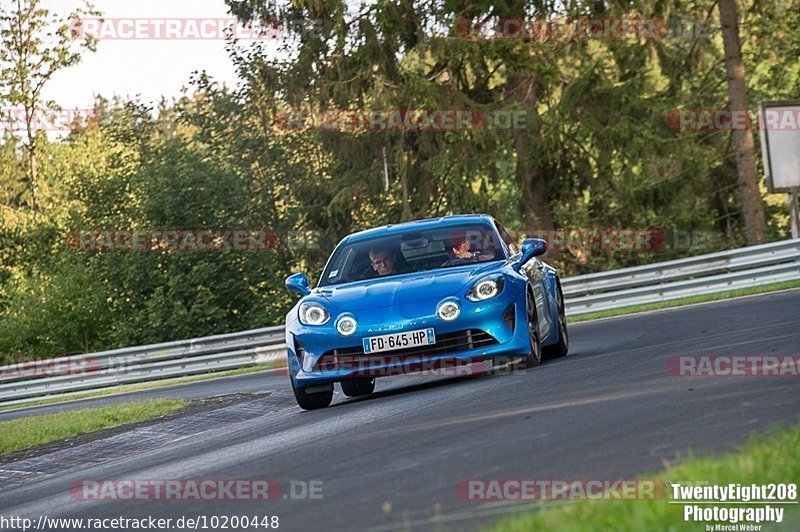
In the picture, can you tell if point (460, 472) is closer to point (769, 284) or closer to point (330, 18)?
point (769, 284)

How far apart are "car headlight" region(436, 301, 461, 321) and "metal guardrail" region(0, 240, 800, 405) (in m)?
14.0

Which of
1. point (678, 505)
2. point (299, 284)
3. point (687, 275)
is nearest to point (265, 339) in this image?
point (687, 275)

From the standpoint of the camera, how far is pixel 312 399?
482 inches

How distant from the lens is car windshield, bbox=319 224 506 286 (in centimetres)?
1263

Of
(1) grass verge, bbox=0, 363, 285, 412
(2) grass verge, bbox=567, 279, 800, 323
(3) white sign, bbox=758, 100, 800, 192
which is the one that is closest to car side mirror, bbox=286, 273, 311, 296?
(2) grass verge, bbox=567, 279, 800, 323

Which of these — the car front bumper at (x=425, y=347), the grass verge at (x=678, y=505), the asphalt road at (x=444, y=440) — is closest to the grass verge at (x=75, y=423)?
the asphalt road at (x=444, y=440)

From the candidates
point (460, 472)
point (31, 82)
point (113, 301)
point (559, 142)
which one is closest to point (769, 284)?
point (559, 142)

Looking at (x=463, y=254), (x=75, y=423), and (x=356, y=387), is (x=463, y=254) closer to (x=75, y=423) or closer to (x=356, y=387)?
(x=356, y=387)

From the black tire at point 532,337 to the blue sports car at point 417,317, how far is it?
1 cm

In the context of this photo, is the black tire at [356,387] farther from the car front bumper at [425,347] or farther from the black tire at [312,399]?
the car front bumper at [425,347]

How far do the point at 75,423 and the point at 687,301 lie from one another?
11.7 meters

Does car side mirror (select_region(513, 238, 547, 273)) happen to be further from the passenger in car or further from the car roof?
the car roof

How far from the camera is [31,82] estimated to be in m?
50.2

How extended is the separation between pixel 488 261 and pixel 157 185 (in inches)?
1109
